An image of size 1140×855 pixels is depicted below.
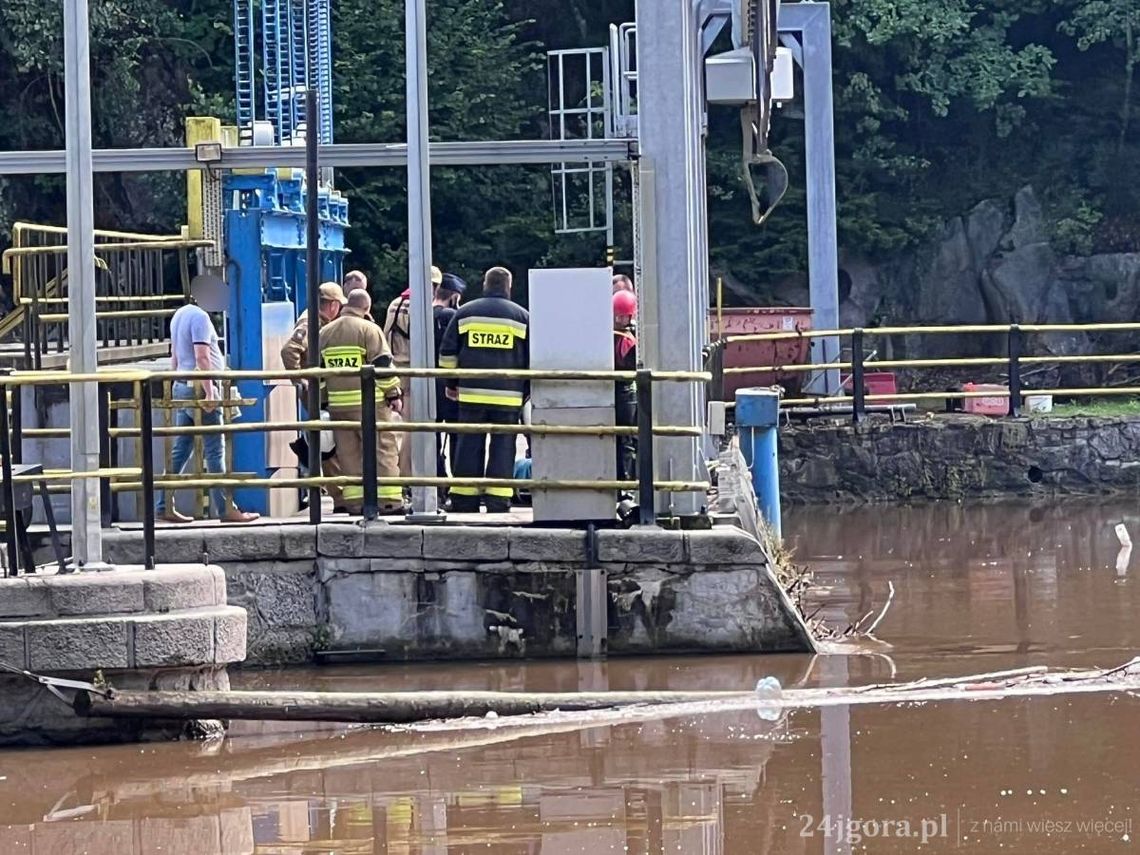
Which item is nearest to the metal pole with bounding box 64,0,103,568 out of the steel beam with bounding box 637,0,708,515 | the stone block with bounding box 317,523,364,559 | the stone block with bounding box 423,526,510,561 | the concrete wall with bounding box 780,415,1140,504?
the stone block with bounding box 317,523,364,559

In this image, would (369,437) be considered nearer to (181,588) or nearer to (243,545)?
(243,545)

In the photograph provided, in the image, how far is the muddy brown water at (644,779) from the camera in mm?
6969

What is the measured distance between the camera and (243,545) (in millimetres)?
11141

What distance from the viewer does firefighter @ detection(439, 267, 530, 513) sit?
11789mm

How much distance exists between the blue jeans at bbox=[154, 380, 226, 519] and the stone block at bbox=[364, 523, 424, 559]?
1.59 metres

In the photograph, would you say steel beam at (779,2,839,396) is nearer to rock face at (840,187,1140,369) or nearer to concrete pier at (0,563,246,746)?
rock face at (840,187,1140,369)

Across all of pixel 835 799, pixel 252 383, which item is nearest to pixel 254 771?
pixel 835 799

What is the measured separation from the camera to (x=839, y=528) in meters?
18.5

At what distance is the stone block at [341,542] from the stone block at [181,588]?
1.96m

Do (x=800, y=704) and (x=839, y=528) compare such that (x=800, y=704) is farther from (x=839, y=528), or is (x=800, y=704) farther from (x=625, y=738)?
(x=839, y=528)

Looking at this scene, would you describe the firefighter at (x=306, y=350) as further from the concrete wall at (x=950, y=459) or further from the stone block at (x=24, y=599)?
the concrete wall at (x=950, y=459)

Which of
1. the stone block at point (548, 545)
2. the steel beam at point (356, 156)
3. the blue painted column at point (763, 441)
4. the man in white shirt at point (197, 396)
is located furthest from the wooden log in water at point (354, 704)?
the blue painted column at point (763, 441)

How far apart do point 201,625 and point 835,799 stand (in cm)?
298

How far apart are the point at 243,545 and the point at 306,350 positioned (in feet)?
6.84
